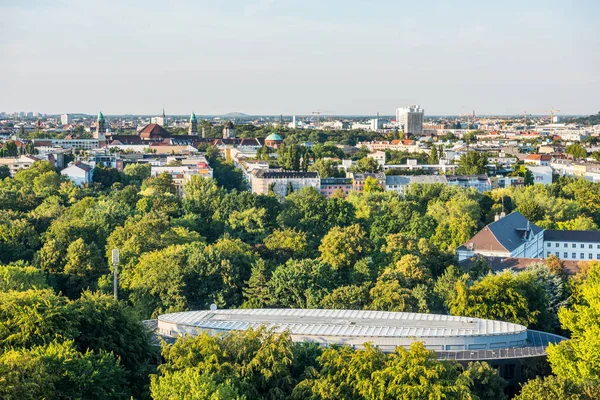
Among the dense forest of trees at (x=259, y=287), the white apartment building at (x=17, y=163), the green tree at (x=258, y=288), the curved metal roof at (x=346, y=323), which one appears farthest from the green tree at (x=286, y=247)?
the white apartment building at (x=17, y=163)

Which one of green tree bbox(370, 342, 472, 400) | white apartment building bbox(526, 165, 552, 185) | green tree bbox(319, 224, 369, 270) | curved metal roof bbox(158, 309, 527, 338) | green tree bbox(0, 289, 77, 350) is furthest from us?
white apartment building bbox(526, 165, 552, 185)

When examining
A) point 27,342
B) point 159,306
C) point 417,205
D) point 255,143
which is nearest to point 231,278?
point 159,306

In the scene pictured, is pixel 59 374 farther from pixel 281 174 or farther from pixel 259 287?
pixel 281 174

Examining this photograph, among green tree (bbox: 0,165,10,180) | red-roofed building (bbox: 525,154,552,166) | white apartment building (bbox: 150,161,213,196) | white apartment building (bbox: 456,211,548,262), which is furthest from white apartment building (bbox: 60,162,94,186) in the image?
red-roofed building (bbox: 525,154,552,166)

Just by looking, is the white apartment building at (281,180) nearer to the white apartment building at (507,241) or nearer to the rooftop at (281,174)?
the rooftop at (281,174)

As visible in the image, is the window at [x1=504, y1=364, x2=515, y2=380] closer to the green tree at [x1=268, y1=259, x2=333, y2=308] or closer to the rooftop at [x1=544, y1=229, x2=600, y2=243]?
the green tree at [x1=268, y1=259, x2=333, y2=308]

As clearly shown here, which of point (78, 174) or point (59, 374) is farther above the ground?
point (59, 374)

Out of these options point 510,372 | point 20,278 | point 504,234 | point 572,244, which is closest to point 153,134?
point 572,244
